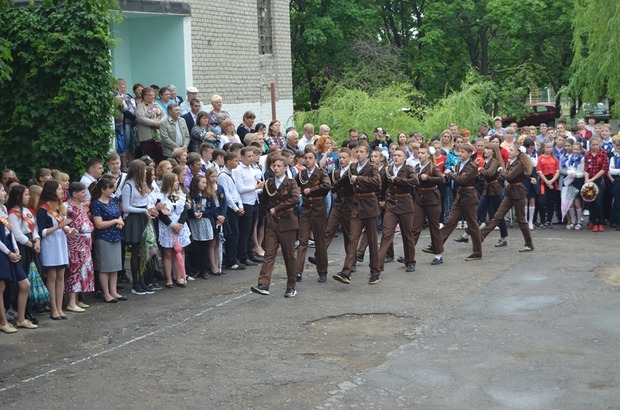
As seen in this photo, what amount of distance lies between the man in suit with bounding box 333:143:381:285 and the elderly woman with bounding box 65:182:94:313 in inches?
136

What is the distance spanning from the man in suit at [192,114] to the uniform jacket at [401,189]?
4.55 metres

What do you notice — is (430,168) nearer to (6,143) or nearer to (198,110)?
(198,110)

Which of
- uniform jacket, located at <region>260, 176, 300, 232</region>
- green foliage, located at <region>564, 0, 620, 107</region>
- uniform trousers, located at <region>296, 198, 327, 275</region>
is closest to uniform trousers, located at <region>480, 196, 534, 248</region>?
uniform trousers, located at <region>296, 198, 327, 275</region>

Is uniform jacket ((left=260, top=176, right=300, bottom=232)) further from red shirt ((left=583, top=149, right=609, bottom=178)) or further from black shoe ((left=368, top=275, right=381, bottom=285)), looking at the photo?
red shirt ((left=583, top=149, right=609, bottom=178))

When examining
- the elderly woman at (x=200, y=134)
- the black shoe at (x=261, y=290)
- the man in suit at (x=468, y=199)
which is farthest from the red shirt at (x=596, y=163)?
the black shoe at (x=261, y=290)

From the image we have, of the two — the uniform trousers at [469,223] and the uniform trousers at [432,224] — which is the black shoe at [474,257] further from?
the uniform trousers at [432,224]

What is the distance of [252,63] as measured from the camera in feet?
92.6

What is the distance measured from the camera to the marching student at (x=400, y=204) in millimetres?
15844

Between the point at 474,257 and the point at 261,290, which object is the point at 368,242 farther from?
the point at 474,257

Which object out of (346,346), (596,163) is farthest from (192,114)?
(346,346)

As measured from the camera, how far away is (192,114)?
63.6 feet

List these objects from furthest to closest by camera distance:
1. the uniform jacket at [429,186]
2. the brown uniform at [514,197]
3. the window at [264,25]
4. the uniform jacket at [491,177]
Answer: the window at [264,25]
the uniform jacket at [491,177]
the brown uniform at [514,197]
the uniform jacket at [429,186]

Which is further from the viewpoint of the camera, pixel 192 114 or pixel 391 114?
pixel 391 114

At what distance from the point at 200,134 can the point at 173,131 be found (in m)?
0.47
